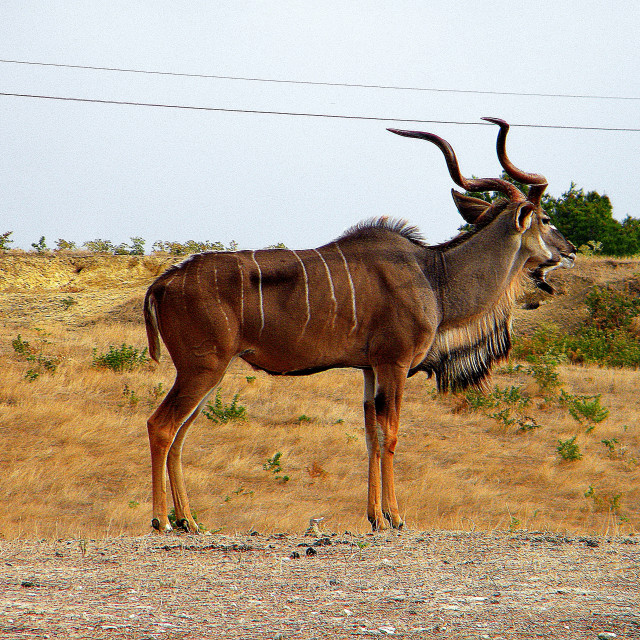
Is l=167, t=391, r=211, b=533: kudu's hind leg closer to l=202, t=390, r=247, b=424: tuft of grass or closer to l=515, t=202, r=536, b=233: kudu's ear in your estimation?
l=515, t=202, r=536, b=233: kudu's ear

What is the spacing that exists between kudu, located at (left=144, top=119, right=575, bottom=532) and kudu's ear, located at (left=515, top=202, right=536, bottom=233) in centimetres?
1

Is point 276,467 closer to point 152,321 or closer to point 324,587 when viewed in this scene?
point 152,321

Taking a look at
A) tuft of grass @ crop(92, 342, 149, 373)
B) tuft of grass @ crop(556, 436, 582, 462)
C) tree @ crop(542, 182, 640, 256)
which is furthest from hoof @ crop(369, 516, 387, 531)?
tree @ crop(542, 182, 640, 256)

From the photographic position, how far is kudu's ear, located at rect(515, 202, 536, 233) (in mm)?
7113

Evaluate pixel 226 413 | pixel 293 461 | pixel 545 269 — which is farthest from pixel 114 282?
pixel 545 269

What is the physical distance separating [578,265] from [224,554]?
24841 millimetres

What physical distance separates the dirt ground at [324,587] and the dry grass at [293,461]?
2.09m

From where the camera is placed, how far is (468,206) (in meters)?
7.79

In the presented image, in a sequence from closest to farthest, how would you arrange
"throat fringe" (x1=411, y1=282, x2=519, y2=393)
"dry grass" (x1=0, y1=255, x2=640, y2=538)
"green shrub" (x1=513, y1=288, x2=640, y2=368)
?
"throat fringe" (x1=411, y1=282, x2=519, y2=393), "dry grass" (x1=0, y1=255, x2=640, y2=538), "green shrub" (x1=513, y1=288, x2=640, y2=368)

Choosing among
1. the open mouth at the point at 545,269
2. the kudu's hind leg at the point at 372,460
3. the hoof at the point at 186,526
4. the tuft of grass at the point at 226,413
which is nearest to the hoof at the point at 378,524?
the kudu's hind leg at the point at 372,460

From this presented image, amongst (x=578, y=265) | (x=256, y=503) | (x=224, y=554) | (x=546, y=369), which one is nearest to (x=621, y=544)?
(x=224, y=554)

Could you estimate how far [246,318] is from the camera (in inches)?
251

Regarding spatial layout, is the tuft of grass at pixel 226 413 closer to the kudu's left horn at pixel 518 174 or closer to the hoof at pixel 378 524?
the hoof at pixel 378 524

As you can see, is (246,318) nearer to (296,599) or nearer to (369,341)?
(369,341)
